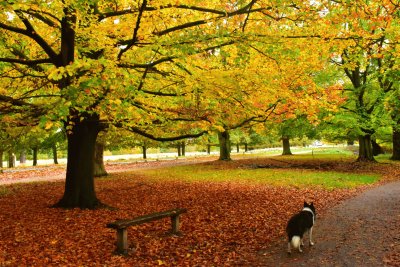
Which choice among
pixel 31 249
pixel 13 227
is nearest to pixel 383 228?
pixel 31 249

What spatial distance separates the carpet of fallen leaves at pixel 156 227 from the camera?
25.0 ft

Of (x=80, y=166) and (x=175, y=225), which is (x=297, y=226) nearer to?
(x=175, y=225)

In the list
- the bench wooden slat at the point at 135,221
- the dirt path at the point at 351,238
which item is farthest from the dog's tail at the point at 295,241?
the bench wooden slat at the point at 135,221

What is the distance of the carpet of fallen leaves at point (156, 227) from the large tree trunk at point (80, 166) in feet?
1.90

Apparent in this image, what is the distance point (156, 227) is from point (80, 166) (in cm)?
369

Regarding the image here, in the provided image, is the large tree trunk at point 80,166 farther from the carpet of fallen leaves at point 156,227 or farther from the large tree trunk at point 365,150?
the large tree trunk at point 365,150

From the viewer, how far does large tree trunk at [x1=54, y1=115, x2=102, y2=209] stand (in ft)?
39.1

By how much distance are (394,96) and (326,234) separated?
13285 mm

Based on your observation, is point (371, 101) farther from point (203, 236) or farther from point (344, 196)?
point (203, 236)

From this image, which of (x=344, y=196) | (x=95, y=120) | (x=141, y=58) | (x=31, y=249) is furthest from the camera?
(x=344, y=196)

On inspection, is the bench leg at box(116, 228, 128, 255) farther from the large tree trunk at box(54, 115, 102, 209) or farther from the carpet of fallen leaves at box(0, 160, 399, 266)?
the large tree trunk at box(54, 115, 102, 209)

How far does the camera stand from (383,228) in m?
9.75

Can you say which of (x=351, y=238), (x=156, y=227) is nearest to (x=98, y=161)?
(x=156, y=227)

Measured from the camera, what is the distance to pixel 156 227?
10.2 m
